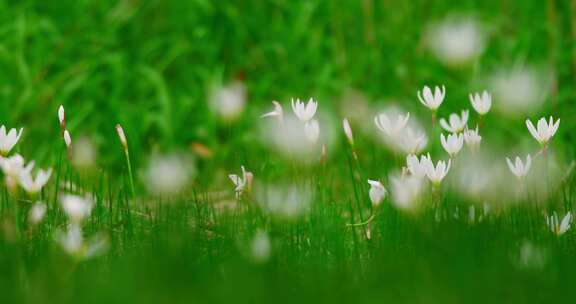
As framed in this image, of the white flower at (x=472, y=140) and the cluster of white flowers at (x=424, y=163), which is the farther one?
the white flower at (x=472, y=140)

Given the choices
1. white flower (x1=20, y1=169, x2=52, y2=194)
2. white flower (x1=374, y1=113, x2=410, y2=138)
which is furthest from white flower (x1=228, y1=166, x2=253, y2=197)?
white flower (x1=20, y1=169, x2=52, y2=194)

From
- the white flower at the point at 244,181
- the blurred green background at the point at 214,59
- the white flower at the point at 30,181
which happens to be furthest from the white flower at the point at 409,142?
the blurred green background at the point at 214,59

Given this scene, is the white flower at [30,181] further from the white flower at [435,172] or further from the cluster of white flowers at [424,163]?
the white flower at [435,172]

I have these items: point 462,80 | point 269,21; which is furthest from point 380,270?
point 269,21

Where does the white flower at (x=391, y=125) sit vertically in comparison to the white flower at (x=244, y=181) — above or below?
above

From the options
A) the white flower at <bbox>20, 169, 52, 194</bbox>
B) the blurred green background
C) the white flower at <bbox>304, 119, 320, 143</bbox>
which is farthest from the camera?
the blurred green background

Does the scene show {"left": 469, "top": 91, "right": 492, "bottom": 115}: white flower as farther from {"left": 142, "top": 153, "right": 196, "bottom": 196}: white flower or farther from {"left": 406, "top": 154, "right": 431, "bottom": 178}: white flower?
{"left": 142, "top": 153, "right": 196, "bottom": 196}: white flower

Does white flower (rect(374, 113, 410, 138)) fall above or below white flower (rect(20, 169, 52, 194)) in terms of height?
above

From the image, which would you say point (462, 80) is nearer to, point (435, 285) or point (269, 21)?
point (269, 21)
